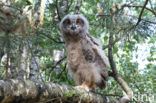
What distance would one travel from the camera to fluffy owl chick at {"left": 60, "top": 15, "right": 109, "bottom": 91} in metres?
5.00

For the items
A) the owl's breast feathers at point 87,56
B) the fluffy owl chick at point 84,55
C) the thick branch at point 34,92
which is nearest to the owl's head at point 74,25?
the fluffy owl chick at point 84,55

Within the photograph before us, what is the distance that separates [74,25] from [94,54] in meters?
Answer: 0.85

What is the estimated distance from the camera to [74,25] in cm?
520

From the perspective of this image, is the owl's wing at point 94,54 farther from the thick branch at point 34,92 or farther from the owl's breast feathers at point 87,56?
the thick branch at point 34,92

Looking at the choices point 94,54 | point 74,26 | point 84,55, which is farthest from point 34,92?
point 74,26

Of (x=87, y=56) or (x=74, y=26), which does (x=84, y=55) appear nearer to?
(x=87, y=56)

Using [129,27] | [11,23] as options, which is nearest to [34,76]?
[129,27]

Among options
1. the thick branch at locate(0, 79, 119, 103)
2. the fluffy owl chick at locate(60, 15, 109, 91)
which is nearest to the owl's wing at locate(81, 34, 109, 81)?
the fluffy owl chick at locate(60, 15, 109, 91)

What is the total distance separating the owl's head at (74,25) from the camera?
5188 mm

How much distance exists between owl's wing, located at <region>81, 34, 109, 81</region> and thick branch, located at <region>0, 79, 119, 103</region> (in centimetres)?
161

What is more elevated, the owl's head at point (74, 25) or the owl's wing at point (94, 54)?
the owl's head at point (74, 25)

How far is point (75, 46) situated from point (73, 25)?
510mm

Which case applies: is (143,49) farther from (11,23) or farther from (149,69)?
(11,23)

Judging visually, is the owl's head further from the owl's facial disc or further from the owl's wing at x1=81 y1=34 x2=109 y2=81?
the owl's wing at x1=81 y1=34 x2=109 y2=81
